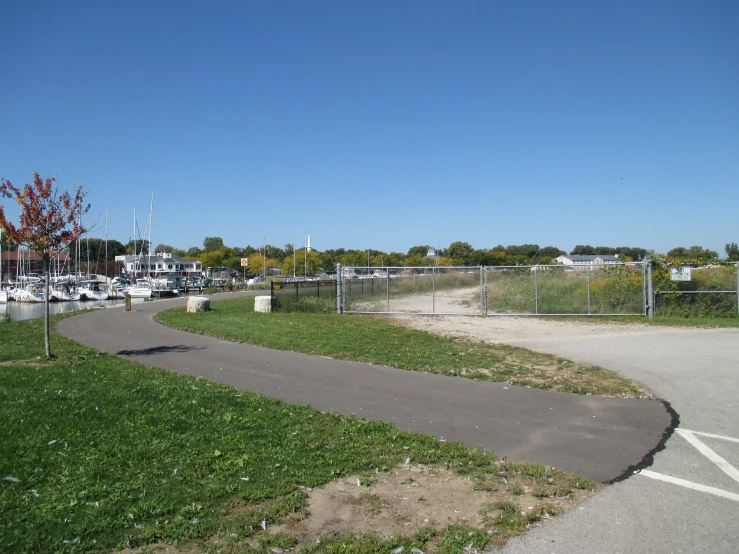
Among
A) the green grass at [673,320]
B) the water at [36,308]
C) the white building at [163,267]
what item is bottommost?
the water at [36,308]

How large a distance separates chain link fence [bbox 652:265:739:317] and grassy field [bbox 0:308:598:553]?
62.7 feet

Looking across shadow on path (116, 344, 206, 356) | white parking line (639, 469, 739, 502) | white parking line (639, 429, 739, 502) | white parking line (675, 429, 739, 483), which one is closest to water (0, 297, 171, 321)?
shadow on path (116, 344, 206, 356)

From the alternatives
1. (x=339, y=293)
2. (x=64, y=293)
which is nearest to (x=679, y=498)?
(x=339, y=293)

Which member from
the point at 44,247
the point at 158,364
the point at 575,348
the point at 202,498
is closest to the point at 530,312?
the point at 575,348

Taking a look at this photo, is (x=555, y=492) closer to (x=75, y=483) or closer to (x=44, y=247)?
(x=75, y=483)

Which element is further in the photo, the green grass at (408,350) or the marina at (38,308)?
the marina at (38,308)

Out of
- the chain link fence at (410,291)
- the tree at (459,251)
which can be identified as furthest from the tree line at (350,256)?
the chain link fence at (410,291)

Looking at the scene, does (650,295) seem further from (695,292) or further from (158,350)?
(158,350)

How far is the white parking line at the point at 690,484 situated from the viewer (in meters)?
4.95

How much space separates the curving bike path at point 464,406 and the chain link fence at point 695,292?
15715mm

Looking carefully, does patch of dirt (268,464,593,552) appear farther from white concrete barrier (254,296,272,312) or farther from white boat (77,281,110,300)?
white boat (77,281,110,300)

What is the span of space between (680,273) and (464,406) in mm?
17813

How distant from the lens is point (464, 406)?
799 centimetres

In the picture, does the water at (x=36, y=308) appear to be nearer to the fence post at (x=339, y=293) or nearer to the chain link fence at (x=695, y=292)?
the fence post at (x=339, y=293)
